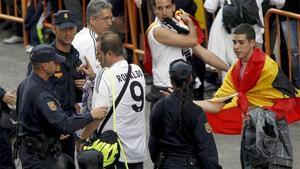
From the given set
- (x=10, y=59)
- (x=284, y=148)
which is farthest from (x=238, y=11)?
(x=10, y=59)

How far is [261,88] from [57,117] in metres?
1.87

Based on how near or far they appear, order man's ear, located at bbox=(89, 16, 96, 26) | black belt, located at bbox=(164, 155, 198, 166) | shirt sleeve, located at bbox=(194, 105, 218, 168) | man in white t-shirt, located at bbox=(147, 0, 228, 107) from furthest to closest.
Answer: man in white t-shirt, located at bbox=(147, 0, 228, 107)
man's ear, located at bbox=(89, 16, 96, 26)
black belt, located at bbox=(164, 155, 198, 166)
shirt sleeve, located at bbox=(194, 105, 218, 168)

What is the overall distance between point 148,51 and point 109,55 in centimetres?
160

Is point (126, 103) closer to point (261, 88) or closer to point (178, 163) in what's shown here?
point (178, 163)

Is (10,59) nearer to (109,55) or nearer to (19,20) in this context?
(19,20)

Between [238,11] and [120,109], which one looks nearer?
[120,109]

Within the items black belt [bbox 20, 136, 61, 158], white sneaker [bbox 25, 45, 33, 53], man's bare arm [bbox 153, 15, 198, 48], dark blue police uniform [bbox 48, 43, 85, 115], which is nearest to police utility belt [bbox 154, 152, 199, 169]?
black belt [bbox 20, 136, 61, 158]

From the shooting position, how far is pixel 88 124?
870cm

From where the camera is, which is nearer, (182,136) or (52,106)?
(182,136)

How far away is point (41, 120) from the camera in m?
8.64

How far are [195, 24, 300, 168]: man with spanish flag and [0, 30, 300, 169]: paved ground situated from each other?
128 centimetres

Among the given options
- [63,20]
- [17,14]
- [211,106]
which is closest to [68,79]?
[63,20]

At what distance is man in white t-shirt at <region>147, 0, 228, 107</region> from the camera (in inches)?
390

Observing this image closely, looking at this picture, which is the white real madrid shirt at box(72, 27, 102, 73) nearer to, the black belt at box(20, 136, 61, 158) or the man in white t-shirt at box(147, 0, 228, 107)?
the man in white t-shirt at box(147, 0, 228, 107)
